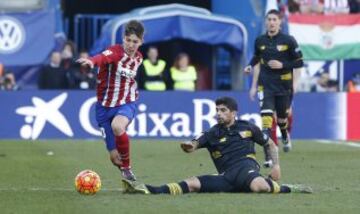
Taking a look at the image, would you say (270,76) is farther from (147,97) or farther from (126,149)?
(147,97)

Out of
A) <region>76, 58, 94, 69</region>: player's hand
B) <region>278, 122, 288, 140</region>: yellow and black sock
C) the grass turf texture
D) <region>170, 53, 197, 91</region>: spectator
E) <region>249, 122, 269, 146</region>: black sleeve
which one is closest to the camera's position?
the grass turf texture

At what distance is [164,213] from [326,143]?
12177mm

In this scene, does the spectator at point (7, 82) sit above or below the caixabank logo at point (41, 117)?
above

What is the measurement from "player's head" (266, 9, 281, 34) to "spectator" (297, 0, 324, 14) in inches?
438

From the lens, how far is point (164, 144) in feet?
71.1

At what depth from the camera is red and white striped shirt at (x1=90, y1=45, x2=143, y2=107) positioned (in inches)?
529

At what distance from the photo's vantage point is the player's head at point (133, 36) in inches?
516

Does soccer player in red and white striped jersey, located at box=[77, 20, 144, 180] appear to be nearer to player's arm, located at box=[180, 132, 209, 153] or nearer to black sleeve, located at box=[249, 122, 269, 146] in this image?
player's arm, located at box=[180, 132, 209, 153]

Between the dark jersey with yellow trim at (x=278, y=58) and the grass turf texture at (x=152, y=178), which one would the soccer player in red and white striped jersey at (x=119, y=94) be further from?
the dark jersey with yellow trim at (x=278, y=58)

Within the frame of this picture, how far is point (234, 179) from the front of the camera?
12.3m

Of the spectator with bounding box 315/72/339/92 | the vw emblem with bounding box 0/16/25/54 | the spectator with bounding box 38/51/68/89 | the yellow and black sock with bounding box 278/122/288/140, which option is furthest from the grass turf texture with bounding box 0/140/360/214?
the spectator with bounding box 315/72/339/92

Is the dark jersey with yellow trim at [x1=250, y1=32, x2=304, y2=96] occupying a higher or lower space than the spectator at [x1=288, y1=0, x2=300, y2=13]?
lower

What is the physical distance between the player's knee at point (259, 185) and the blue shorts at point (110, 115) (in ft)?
6.41

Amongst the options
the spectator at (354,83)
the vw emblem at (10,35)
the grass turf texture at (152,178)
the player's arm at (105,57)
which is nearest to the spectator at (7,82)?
the vw emblem at (10,35)
